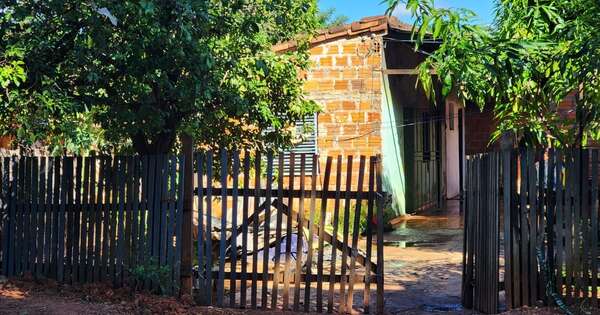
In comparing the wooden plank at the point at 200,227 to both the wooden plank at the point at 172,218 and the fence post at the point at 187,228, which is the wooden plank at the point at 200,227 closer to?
the fence post at the point at 187,228

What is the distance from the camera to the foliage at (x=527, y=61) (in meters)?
5.56

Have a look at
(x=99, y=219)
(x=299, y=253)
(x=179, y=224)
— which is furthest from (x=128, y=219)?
(x=299, y=253)

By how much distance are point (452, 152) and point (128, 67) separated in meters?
16.7

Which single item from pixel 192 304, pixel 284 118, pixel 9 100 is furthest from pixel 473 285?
pixel 9 100

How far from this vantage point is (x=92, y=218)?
7.32m

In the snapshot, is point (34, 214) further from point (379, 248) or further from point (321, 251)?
point (379, 248)

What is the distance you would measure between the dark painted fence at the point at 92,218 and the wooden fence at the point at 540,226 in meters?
3.26

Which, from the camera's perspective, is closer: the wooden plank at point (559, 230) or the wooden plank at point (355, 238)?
the wooden plank at point (559, 230)

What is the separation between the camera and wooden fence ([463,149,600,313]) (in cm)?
606

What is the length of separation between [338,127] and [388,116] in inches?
55.8

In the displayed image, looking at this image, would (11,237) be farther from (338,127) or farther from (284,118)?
(338,127)

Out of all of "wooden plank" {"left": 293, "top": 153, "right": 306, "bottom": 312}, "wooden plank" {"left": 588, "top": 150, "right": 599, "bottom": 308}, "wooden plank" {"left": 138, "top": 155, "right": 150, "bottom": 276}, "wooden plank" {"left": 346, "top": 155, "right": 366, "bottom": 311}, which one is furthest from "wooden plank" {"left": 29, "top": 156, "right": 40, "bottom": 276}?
"wooden plank" {"left": 588, "top": 150, "right": 599, "bottom": 308}

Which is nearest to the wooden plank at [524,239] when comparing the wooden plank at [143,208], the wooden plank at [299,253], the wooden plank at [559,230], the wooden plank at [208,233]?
the wooden plank at [559,230]

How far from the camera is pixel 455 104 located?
20.9m
